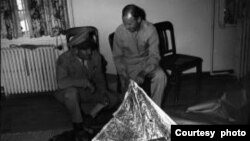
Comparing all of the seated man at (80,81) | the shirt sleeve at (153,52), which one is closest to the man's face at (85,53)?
the seated man at (80,81)

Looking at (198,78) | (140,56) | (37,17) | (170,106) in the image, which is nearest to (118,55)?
(140,56)

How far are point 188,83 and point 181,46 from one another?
48cm

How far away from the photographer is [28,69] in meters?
3.93

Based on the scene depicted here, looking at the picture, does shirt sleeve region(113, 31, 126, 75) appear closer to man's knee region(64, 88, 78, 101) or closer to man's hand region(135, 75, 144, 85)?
man's hand region(135, 75, 144, 85)

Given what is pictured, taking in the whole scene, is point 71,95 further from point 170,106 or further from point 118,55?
point 170,106

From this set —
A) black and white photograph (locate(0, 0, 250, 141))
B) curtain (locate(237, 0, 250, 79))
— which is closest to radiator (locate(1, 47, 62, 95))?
black and white photograph (locate(0, 0, 250, 141))

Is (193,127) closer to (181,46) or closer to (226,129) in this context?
(226,129)

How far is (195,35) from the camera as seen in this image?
4.11 meters

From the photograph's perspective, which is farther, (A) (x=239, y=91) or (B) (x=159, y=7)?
(B) (x=159, y=7)

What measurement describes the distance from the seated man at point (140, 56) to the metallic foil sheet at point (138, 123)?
40.8 inches

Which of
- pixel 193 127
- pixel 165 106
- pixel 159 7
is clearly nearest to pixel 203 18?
pixel 159 7

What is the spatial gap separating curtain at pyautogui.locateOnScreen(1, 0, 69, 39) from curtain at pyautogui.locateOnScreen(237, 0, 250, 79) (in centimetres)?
208

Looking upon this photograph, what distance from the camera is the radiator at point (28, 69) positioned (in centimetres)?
387

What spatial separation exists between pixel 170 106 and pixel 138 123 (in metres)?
1.52
